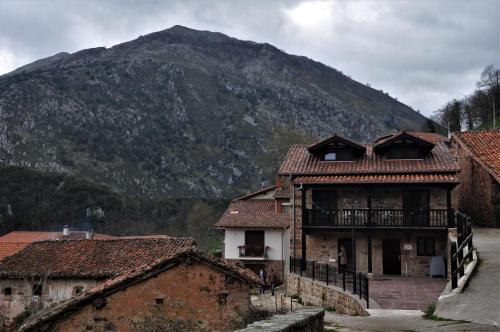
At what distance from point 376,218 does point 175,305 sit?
1523 cm

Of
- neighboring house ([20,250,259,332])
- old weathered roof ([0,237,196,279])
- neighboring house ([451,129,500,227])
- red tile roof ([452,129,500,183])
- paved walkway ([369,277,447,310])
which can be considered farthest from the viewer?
neighboring house ([451,129,500,227])

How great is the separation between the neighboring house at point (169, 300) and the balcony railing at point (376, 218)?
12.6m

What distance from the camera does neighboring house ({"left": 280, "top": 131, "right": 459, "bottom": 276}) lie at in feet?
84.3

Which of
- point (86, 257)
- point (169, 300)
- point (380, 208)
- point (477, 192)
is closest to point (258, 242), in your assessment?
point (380, 208)

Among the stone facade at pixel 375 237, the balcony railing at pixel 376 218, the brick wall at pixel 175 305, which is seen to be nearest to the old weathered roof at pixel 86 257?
the stone facade at pixel 375 237

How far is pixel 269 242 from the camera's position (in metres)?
39.9

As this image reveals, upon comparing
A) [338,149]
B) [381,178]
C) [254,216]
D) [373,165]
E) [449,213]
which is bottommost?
[254,216]

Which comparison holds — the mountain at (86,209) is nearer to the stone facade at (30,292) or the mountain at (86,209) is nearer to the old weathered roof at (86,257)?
the old weathered roof at (86,257)

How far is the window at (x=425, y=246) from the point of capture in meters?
26.0

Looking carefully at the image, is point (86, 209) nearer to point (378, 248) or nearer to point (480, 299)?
point (378, 248)

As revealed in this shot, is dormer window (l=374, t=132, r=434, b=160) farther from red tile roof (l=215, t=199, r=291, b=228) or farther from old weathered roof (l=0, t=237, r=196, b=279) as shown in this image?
red tile roof (l=215, t=199, r=291, b=228)

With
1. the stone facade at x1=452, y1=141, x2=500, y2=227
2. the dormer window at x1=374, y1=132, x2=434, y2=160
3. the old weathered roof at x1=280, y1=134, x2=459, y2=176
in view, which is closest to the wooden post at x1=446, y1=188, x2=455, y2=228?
the old weathered roof at x1=280, y1=134, x2=459, y2=176

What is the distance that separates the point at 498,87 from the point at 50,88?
107m

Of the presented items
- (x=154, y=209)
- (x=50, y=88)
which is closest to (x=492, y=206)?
(x=154, y=209)
